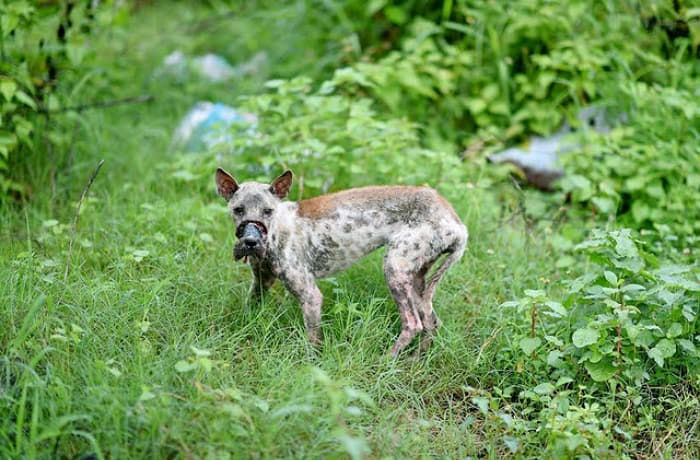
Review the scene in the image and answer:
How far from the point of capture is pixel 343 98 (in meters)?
7.94

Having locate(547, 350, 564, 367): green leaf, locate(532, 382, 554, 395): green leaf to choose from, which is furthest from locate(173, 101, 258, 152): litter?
locate(532, 382, 554, 395): green leaf

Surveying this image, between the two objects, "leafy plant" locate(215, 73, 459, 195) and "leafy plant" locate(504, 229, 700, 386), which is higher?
"leafy plant" locate(215, 73, 459, 195)

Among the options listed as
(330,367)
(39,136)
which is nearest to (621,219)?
(330,367)

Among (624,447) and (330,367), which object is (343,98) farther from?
(624,447)

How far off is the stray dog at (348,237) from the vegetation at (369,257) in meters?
0.26

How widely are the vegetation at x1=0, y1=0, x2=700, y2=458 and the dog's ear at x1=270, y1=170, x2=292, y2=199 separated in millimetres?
821

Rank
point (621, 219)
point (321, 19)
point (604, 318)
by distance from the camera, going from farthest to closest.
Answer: point (321, 19) < point (621, 219) < point (604, 318)

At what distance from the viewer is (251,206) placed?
5.27 m

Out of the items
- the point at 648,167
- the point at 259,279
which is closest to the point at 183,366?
the point at 259,279

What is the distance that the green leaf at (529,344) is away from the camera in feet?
17.3

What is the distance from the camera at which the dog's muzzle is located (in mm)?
4991

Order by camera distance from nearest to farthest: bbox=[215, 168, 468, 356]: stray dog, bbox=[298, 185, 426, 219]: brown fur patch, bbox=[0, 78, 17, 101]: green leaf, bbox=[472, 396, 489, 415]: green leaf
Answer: bbox=[472, 396, 489, 415]: green leaf, bbox=[215, 168, 468, 356]: stray dog, bbox=[298, 185, 426, 219]: brown fur patch, bbox=[0, 78, 17, 101]: green leaf

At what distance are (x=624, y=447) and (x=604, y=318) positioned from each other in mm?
853

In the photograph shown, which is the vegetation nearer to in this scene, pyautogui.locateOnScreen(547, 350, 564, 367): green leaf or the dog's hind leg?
pyautogui.locateOnScreen(547, 350, 564, 367): green leaf
